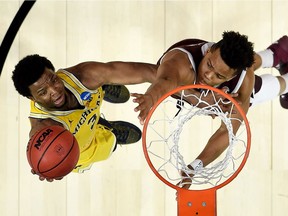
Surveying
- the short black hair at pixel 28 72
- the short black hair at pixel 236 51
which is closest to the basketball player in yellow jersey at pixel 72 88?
Answer: the short black hair at pixel 28 72

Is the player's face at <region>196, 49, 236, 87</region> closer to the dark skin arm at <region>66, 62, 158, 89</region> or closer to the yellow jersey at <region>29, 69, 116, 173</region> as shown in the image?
the dark skin arm at <region>66, 62, 158, 89</region>

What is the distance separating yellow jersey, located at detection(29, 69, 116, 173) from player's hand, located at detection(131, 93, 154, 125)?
0.42m

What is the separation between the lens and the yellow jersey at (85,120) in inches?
70.9

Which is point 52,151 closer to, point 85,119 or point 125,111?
point 85,119

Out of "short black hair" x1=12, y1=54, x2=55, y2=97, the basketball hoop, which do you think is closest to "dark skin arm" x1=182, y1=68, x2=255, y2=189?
the basketball hoop

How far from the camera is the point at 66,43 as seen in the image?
2.47 metres

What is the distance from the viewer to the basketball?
162 centimetres

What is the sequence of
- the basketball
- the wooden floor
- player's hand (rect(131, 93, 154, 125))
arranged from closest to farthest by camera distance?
player's hand (rect(131, 93, 154, 125))
the basketball
the wooden floor

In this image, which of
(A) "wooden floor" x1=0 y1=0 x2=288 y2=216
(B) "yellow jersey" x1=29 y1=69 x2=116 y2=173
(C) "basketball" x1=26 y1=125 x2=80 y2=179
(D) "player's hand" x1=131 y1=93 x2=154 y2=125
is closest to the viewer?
(D) "player's hand" x1=131 y1=93 x2=154 y2=125

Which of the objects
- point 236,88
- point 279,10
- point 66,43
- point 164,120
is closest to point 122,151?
point 164,120

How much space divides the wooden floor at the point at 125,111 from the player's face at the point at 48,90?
0.71m

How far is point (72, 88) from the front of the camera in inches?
70.7

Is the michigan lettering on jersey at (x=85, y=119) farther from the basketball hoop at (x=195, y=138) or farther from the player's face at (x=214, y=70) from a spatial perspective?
the player's face at (x=214, y=70)

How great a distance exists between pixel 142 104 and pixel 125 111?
3.36ft
